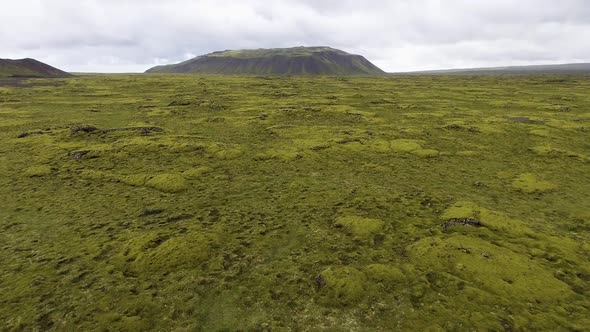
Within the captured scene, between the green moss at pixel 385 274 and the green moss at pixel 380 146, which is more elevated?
the green moss at pixel 380 146

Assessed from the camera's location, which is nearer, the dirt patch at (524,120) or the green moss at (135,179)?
the green moss at (135,179)

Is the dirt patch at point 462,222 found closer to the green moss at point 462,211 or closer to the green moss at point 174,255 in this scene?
the green moss at point 462,211

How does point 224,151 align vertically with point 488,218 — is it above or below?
above

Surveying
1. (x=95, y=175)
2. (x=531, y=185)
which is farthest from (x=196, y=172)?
(x=531, y=185)

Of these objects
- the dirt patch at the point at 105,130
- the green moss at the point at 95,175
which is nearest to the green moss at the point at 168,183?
the green moss at the point at 95,175

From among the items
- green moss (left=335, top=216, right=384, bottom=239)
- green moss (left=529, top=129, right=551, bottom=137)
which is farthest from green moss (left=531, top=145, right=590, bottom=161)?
green moss (left=335, top=216, right=384, bottom=239)

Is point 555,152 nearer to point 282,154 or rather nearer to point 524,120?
point 524,120
